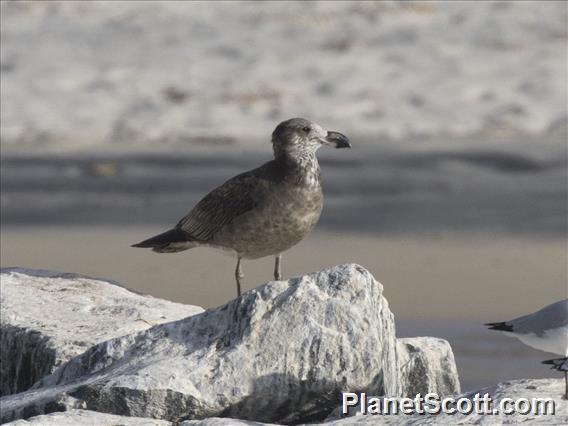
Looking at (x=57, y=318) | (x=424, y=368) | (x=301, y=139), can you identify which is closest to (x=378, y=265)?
(x=301, y=139)

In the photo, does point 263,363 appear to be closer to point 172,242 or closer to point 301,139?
point 301,139

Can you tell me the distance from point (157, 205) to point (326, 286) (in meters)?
7.15

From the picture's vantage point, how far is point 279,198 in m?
8.56

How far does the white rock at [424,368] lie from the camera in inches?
287

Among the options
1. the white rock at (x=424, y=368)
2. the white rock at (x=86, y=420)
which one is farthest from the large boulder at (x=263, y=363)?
the white rock at (x=424, y=368)

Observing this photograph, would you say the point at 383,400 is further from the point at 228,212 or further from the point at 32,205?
the point at 32,205

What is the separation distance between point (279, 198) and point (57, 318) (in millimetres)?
1289

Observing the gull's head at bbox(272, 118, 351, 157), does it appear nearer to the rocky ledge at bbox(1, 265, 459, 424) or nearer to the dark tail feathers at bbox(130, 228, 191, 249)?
the dark tail feathers at bbox(130, 228, 191, 249)

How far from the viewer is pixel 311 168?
340 inches

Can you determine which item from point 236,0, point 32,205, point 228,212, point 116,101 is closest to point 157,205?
point 32,205

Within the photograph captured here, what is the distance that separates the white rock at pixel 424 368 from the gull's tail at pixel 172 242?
242 centimetres

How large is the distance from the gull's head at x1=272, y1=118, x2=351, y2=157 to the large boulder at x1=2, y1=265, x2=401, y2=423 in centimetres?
197

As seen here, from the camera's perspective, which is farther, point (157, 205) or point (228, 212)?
point (157, 205)

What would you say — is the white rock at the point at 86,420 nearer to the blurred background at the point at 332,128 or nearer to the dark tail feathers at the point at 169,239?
the blurred background at the point at 332,128
